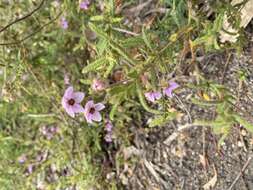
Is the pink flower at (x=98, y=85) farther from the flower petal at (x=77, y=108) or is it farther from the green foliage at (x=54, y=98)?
the green foliage at (x=54, y=98)

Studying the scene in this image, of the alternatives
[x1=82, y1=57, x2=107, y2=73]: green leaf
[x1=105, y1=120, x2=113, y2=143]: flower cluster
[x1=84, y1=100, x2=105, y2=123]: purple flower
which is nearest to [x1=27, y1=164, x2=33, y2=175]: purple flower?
[x1=105, y1=120, x2=113, y2=143]: flower cluster

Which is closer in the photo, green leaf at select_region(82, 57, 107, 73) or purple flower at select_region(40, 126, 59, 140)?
green leaf at select_region(82, 57, 107, 73)

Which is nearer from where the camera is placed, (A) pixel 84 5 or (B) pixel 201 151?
(A) pixel 84 5

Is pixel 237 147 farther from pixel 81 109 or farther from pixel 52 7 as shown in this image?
pixel 52 7

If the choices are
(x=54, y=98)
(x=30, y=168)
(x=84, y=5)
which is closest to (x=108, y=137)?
(x=54, y=98)

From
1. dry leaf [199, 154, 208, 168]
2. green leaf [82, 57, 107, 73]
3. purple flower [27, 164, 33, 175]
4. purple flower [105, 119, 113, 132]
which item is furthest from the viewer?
purple flower [27, 164, 33, 175]

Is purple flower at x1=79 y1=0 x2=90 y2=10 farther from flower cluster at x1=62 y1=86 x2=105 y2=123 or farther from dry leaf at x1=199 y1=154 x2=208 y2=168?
dry leaf at x1=199 y1=154 x2=208 y2=168

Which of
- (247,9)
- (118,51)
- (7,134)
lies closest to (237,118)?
(118,51)

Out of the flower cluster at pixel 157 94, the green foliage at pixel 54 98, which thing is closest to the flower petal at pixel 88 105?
the flower cluster at pixel 157 94

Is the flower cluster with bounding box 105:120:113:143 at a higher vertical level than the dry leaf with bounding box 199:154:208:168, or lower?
higher

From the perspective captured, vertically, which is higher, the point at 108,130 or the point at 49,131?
the point at 49,131

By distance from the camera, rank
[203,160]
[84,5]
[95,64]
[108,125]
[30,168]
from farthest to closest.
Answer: [30,168] → [108,125] → [203,160] → [84,5] → [95,64]

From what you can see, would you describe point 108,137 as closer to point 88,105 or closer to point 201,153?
point 201,153
